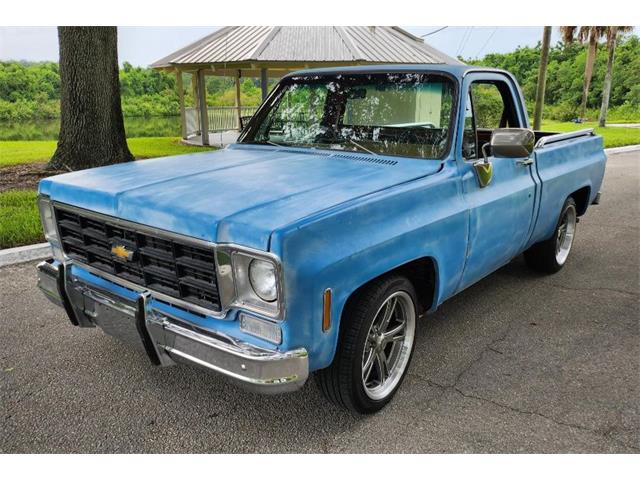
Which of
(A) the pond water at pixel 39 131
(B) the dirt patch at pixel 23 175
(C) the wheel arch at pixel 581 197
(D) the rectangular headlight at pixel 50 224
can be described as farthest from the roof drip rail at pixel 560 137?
(A) the pond water at pixel 39 131

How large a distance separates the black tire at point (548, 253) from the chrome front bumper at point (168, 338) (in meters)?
3.45

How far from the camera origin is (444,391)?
320 cm

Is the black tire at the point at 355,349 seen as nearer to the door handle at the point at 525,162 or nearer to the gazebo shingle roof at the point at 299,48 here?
the door handle at the point at 525,162

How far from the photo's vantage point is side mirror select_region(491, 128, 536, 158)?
3324mm

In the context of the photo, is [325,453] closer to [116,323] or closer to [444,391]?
[444,391]

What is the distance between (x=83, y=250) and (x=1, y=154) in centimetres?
1210

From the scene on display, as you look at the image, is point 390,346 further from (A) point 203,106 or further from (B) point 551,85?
(B) point 551,85

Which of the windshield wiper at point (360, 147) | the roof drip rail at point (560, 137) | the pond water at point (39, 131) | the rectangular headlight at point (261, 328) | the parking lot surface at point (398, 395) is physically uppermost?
the windshield wiper at point (360, 147)

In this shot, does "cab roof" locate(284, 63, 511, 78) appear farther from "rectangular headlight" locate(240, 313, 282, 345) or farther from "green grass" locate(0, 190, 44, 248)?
"green grass" locate(0, 190, 44, 248)

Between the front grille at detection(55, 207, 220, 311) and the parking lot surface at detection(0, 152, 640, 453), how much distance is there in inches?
29.8

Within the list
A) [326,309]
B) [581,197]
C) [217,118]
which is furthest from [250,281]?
[217,118]

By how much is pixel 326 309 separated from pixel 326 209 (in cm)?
46

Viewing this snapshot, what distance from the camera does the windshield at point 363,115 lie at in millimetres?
3586

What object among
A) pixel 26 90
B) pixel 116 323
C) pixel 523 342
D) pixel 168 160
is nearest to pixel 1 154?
pixel 168 160
